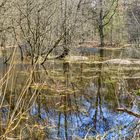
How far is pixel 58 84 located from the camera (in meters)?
12.1

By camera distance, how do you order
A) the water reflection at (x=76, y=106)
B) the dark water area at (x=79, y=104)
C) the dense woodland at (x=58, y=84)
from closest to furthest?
A: the dense woodland at (x=58, y=84), the dark water area at (x=79, y=104), the water reflection at (x=76, y=106)

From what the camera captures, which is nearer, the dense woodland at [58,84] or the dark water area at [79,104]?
the dense woodland at [58,84]

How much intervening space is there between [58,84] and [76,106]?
2.81m

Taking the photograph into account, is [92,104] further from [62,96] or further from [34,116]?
[34,116]

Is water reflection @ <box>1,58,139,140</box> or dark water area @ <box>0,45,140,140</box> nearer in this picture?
dark water area @ <box>0,45,140,140</box>

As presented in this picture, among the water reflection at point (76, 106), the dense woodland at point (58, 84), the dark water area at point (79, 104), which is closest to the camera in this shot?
the dense woodland at point (58, 84)

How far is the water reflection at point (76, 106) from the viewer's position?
22.2 feet

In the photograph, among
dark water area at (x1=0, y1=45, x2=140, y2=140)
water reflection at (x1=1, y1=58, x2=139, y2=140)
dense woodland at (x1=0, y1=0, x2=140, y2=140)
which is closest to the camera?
dense woodland at (x1=0, y1=0, x2=140, y2=140)

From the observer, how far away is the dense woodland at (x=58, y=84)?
14.9 feet

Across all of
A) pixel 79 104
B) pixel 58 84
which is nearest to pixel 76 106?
pixel 79 104

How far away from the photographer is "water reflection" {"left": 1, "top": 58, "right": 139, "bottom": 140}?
6.78m

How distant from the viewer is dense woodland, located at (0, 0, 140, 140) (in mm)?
4529

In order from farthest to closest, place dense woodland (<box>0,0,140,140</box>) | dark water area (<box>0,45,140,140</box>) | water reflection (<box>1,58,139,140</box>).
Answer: water reflection (<box>1,58,139,140</box>), dark water area (<box>0,45,140,140</box>), dense woodland (<box>0,0,140,140</box>)

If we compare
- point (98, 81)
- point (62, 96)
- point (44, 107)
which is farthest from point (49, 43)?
point (44, 107)
